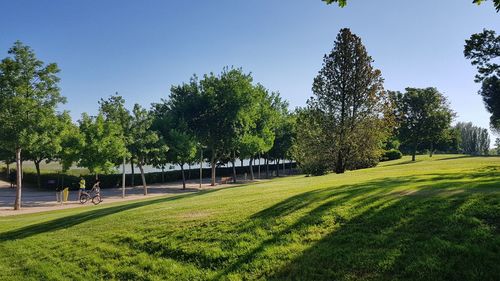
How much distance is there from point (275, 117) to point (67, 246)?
49523mm

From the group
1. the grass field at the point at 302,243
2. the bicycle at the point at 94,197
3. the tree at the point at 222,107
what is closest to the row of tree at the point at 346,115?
the tree at the point at 222,107

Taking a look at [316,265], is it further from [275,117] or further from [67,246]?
[275,117]

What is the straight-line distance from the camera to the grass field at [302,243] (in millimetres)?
5844

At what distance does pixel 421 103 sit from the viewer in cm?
5597

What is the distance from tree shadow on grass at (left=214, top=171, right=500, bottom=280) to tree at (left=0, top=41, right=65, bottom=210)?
21.3 meters

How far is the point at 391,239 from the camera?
661 cm

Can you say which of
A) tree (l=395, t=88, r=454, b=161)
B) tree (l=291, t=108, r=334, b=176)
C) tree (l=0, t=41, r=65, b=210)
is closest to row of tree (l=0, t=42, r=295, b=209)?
tree (l=0, t=41, r=65, b=210)

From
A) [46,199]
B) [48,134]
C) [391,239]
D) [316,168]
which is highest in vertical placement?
[48,134]

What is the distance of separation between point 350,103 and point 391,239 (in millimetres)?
25776

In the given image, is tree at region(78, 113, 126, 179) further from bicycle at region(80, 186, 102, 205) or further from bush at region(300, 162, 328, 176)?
bush at region(300, 162, 328, 176)

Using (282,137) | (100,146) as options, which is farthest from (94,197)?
(282,137)

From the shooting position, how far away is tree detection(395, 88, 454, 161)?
2176 inches

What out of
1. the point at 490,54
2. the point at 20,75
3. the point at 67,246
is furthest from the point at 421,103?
the point at 67,246

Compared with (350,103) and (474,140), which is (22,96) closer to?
(350,103)
